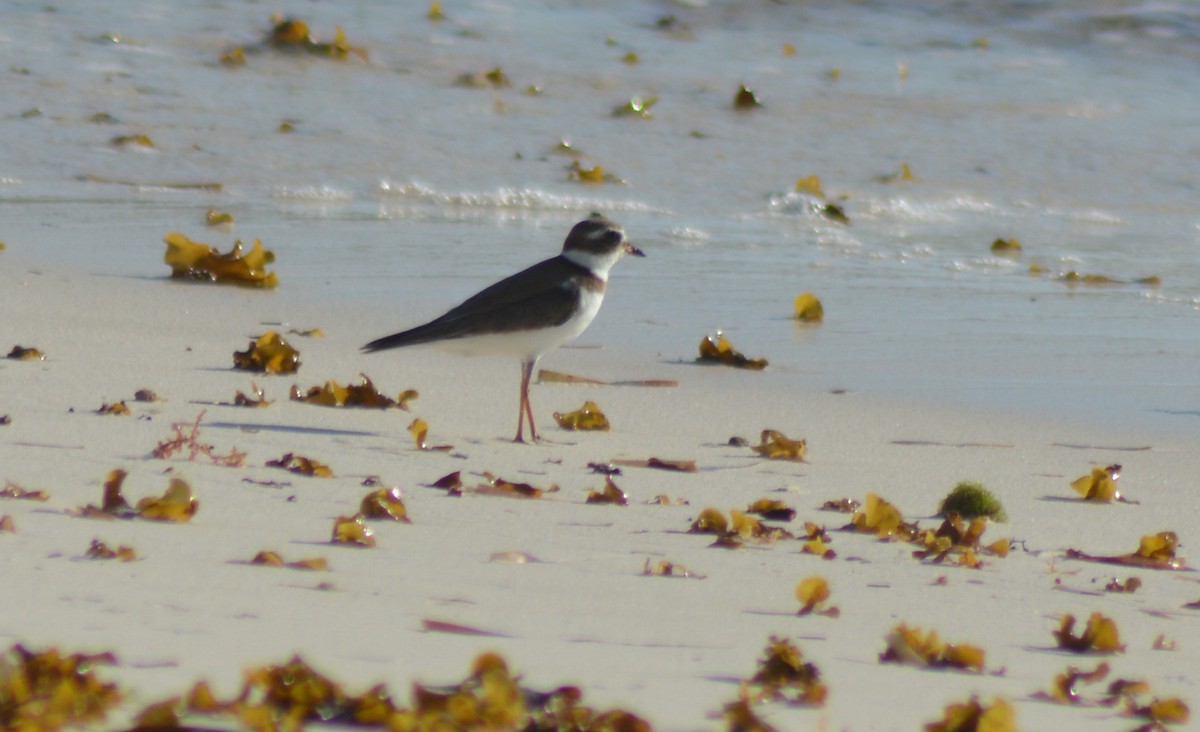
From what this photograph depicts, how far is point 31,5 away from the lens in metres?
14.8

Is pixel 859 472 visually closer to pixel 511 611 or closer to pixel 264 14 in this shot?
pixel 511 611

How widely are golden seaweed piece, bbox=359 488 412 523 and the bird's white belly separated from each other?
1742mm

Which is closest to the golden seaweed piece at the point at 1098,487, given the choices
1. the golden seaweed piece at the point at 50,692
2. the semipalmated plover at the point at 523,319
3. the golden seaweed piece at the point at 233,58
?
the semipalmated plover at the point at 523,319

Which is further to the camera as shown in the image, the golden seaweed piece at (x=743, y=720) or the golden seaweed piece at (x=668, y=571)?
the golden seaweed piece at (x=668, y=571)

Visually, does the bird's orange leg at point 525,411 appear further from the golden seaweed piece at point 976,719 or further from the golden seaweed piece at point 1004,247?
the golden seaweed piece at point 1004,247

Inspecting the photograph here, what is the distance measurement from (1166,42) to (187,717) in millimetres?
16816

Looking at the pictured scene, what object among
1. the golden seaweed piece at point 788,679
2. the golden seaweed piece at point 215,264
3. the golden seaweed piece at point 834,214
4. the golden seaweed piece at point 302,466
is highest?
the golden seaweed piece at point 834,214

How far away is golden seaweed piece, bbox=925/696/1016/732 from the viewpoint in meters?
2.43

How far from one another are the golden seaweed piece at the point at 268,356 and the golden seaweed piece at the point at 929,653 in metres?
3.03

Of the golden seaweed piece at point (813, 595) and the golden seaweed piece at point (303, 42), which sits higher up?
the golden seaweed piece at point (303, 42)

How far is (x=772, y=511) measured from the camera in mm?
4066

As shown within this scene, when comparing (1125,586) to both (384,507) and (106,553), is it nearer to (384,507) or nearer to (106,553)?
(384,507)

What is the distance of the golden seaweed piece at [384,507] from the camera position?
370 cm

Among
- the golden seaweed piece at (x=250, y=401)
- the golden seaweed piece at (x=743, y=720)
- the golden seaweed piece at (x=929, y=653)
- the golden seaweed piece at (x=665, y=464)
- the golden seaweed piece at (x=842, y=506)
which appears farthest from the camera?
the golden seaweed piece at (x=250, y=401)
